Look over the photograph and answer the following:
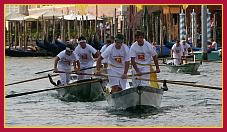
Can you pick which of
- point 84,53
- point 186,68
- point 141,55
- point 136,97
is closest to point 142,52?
point 141,55

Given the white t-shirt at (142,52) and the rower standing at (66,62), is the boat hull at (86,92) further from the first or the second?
the white t-shirt at (142,52)

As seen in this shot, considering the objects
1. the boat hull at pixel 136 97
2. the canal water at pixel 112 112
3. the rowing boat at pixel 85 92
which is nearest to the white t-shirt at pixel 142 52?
the boat hull at pixel 136 97

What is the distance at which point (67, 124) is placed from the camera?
Result: 42.0ft

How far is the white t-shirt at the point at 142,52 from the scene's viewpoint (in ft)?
46.3

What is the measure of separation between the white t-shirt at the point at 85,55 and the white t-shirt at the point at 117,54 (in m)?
2.51

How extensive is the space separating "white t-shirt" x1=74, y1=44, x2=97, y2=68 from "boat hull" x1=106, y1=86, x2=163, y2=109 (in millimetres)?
2781

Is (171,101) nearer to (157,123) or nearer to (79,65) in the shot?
(79,65)

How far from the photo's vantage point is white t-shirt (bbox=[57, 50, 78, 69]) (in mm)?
16594

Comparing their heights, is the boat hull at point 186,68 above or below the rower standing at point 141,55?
below

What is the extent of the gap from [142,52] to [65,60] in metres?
3.04

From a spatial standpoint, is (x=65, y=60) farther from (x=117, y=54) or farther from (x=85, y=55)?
(x=117, y=54)

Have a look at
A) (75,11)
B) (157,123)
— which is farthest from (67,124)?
(75,11)

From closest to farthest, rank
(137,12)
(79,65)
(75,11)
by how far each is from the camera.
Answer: (79,65) → (137,12) → (75,11)

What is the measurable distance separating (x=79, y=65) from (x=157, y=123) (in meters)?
4.13
